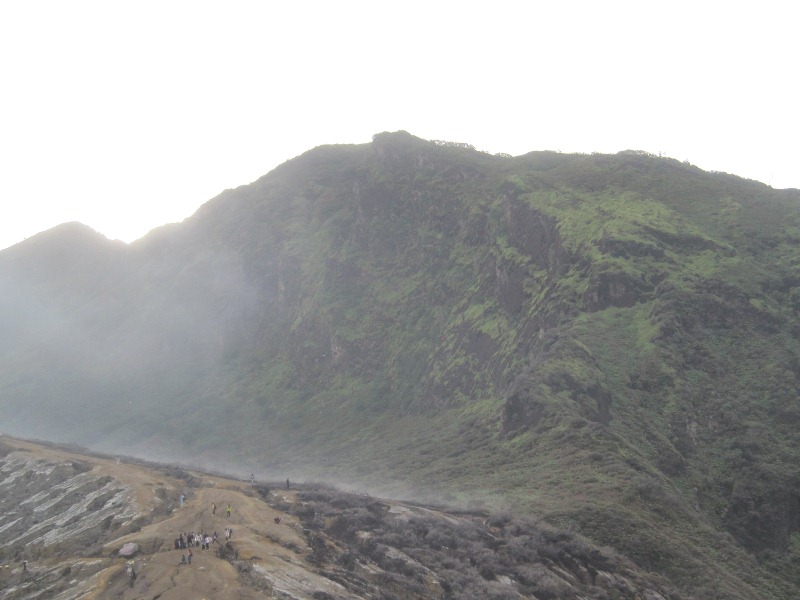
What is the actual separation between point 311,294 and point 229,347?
16.0 metres

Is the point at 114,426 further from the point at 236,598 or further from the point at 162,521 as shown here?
the point at 236,598

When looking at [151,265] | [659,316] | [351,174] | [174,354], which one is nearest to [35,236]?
[151,265]

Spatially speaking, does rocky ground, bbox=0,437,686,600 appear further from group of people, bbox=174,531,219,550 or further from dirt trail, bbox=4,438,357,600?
group of people, bbox=174,531,219,550

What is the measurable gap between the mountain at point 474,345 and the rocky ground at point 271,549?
4.50 metres

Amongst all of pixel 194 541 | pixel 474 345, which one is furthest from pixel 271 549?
pixel 474 345

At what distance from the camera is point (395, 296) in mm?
102312

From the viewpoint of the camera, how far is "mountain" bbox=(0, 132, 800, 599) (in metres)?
47.6

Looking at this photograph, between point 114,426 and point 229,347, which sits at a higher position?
point 229,347

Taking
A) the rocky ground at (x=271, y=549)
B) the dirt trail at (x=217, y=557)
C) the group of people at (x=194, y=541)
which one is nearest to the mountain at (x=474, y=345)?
the rocky ground at (x=271, y=549)

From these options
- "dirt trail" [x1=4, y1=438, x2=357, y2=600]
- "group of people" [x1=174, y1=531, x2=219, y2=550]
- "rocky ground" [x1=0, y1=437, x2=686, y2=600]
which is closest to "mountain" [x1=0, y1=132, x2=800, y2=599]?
"rocky ground" [x1=0, y1=437, x2=686, y2=600]

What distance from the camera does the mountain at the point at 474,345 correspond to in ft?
156

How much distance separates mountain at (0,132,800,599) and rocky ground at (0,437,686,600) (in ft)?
14.8

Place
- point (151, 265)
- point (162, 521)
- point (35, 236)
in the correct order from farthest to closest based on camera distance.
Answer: point (35, 236)
point (151, 265)
point (162, 521)

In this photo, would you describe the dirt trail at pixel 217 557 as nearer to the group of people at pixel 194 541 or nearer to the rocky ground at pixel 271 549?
the rocky ground at pixel 271 549
